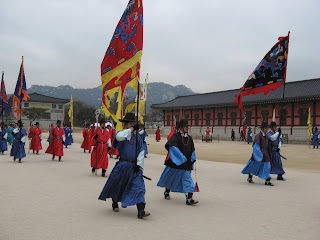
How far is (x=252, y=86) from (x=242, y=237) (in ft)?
22.1

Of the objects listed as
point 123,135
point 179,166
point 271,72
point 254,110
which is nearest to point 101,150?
point 179,166

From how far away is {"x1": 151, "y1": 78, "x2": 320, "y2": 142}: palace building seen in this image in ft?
108

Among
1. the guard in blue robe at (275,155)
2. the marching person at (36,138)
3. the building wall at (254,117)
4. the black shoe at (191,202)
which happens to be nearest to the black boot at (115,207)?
the black shoe at (191,202)

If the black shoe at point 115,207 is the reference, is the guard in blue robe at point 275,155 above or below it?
above

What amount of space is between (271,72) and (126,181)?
21.1 feet

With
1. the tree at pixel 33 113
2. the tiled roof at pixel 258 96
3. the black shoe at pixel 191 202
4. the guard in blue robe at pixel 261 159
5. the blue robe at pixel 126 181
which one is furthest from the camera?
the tree at pixel 33 113

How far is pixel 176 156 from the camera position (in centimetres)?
602

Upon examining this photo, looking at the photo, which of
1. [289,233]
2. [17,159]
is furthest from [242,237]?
[17,159]

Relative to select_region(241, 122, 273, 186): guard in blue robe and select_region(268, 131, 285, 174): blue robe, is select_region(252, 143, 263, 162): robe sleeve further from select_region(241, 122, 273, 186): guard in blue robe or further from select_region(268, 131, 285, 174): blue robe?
select_region(268, 131, 285, 174): blue robe

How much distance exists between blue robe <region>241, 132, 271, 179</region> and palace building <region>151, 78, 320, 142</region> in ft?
58.2

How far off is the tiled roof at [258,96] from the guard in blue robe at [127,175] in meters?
30.2

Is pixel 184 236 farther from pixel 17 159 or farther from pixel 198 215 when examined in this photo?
pixel 17 159

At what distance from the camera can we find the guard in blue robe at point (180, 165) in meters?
5.98

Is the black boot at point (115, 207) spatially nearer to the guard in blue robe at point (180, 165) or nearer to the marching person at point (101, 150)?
the guard in blue robe at point (180, 165)
